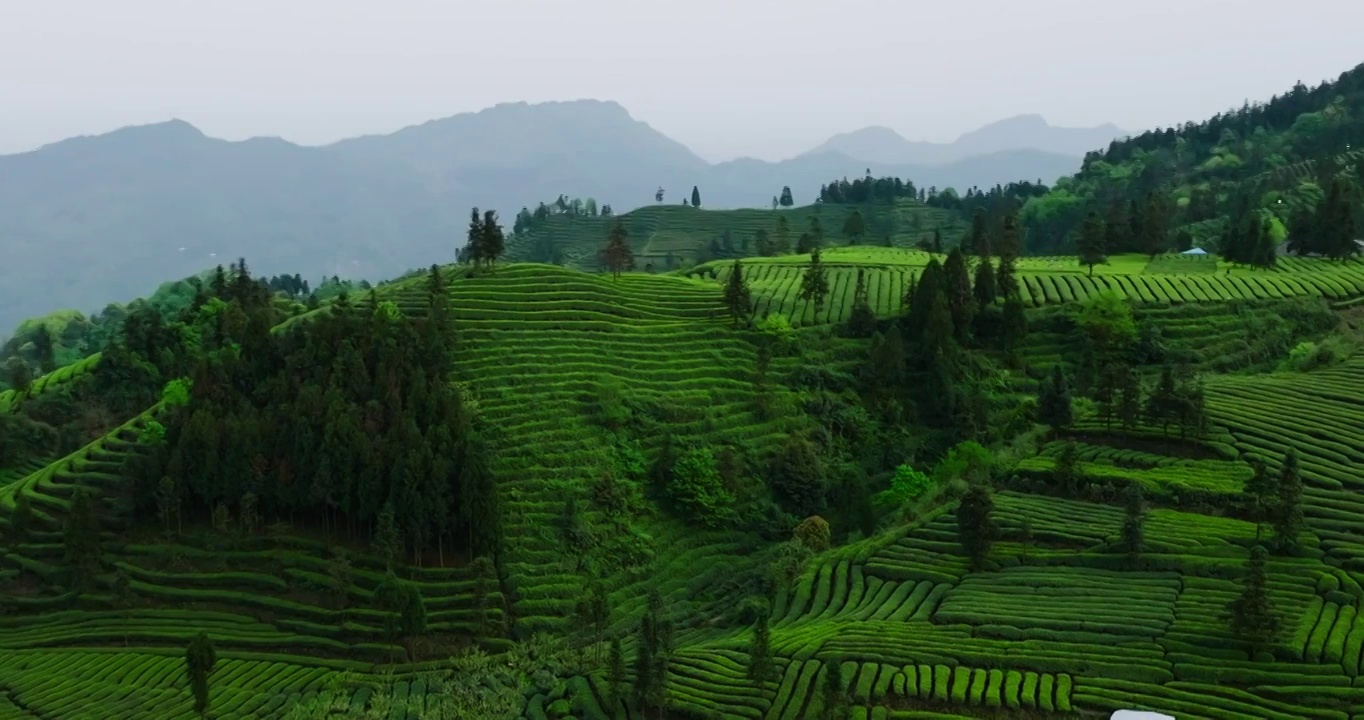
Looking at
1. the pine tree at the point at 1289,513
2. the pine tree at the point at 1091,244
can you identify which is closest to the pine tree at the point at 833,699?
the pine tree at the point at 1289,513

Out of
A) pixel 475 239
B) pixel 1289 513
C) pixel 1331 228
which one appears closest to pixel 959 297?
pixel 1289 513

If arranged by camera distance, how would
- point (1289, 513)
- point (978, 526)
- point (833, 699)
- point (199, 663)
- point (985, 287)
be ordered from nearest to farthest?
1. point (833, 699)
2. point (199, 663)
3. point (1289, 513)
4. point (978, 526)
5. point (985, 287)

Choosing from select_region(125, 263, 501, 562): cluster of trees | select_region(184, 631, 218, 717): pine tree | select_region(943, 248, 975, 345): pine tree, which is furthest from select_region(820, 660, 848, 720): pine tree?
select_region(943, 248, 975, 345): pine tree

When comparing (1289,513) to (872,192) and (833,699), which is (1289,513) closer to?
(833,699)

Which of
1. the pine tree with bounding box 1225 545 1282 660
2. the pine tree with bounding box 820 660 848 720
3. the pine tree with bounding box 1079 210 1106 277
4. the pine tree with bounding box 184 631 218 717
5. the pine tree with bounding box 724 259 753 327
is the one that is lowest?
the pine tree with bounding box 184 631 218 717

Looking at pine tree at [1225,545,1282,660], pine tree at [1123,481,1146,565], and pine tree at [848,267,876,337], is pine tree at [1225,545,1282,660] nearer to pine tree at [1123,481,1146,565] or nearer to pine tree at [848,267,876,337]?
pine tree at [1123,481,1146,565]

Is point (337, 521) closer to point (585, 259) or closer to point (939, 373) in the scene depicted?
point (939, 373)

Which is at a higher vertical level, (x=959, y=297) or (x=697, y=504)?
(x=959, y=297)
